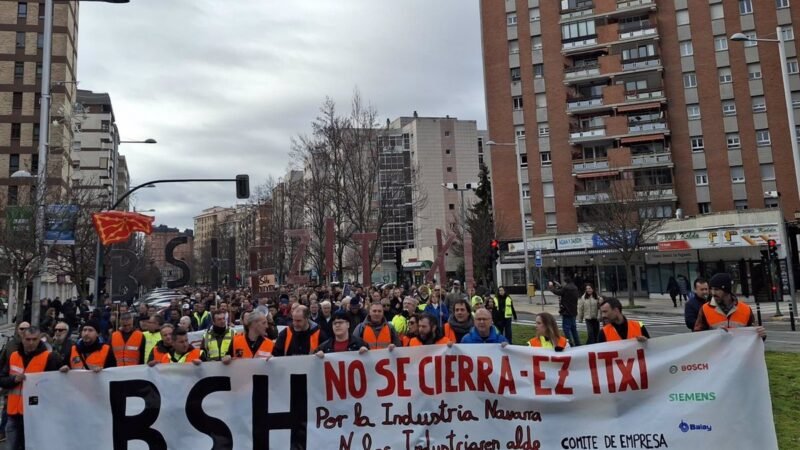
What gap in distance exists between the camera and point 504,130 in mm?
55406

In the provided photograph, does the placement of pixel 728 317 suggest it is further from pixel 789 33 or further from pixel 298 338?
pixel 789 33

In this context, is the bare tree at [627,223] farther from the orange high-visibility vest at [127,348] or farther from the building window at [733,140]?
the orange high-visibility vest at [127,348]

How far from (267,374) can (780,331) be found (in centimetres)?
1959

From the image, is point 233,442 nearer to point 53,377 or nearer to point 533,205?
point 53,377

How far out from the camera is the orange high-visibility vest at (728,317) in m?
6.80

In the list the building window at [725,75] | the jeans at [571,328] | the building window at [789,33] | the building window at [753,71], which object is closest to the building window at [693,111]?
the building window at [725,75]

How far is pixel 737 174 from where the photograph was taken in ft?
156

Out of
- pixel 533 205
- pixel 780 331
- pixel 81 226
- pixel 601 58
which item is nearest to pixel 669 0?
pixel 601 58

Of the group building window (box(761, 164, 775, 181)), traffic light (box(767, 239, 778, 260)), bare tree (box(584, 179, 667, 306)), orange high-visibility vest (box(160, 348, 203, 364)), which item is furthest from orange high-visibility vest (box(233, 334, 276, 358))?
building window (box(761, 164, 775, 181))

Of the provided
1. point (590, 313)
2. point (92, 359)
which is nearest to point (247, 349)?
point (92, 359)

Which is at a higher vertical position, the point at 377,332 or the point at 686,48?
the point at 686,48

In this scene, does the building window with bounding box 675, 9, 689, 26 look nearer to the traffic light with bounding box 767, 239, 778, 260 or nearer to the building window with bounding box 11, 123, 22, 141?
the traffic light with bounding box 767, 239, 778, 260

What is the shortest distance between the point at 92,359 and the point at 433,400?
447cm

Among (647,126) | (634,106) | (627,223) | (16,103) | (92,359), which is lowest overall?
(92,359)
